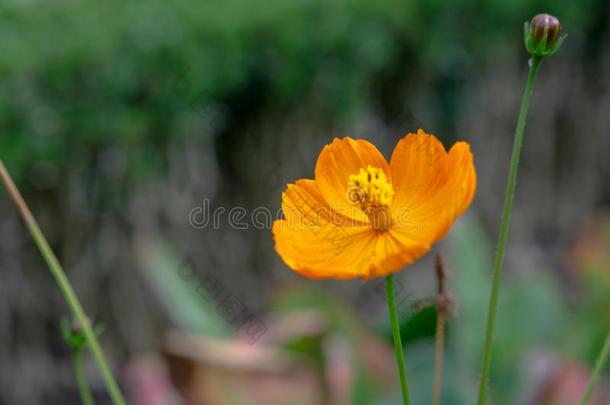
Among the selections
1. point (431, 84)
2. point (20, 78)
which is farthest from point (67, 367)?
point (431, 84)

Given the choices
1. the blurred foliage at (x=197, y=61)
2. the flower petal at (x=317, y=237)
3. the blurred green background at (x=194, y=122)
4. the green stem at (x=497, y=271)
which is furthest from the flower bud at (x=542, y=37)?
the blurred foliage at (x=197, y=61)

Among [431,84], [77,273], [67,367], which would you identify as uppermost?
[431,84]

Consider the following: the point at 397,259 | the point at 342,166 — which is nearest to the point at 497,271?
the point at 397,259

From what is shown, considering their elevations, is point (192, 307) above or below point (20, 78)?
below

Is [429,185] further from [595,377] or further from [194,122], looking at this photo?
[194,122]

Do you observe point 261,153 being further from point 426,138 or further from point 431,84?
point 426,138

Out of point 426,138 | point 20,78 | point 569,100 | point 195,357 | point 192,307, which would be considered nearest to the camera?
point 426,138
